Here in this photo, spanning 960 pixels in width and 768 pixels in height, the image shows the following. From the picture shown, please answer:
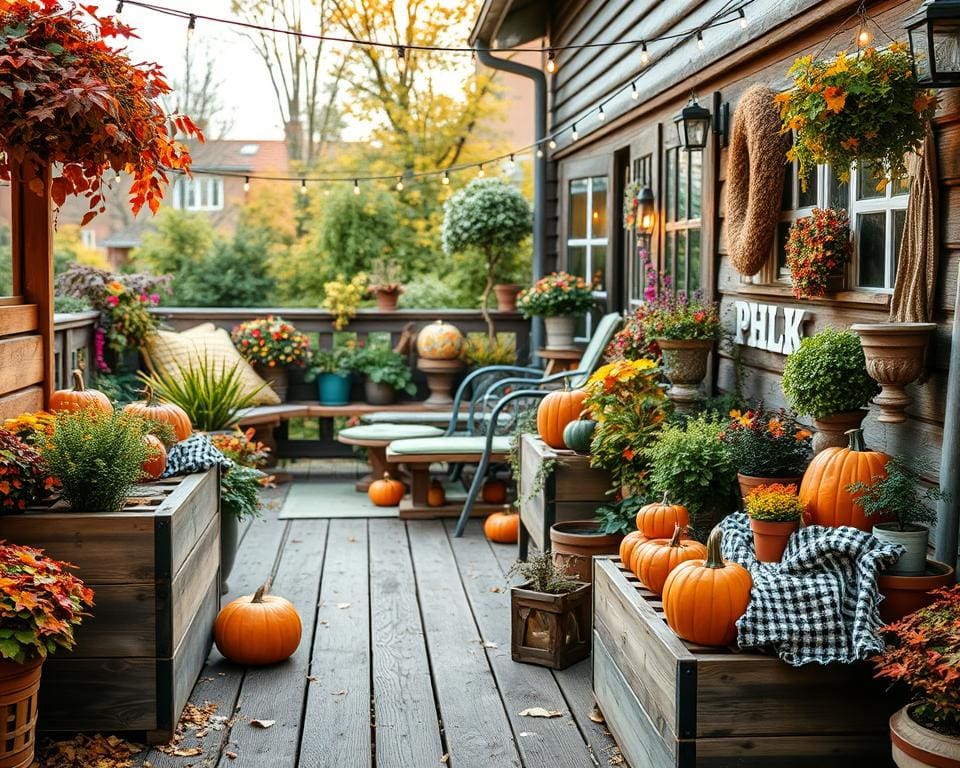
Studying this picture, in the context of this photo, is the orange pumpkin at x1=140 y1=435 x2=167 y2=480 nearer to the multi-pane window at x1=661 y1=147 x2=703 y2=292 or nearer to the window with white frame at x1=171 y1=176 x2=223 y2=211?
the multi-pane window at x1=661 y1=147 x2=703 y2=292

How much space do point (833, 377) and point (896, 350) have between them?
26 cm

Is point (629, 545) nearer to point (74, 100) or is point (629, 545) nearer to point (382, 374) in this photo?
point (74, 100)

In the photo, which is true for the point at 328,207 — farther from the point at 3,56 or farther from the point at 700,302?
the point at 3,56

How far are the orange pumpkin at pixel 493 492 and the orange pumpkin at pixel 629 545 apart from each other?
3110 mm

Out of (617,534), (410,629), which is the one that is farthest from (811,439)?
(410,629)

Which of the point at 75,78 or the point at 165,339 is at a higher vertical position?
the point at 75,78

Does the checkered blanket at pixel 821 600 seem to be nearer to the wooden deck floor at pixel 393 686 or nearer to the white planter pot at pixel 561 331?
the wooden deck floor at pixel 393 686

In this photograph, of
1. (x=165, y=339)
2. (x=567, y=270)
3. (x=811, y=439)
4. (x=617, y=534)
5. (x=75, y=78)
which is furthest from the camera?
(x=567, y=270)

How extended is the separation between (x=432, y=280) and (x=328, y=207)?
153 cm

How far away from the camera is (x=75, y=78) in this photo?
3.18m

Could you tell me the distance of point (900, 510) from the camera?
9.55ft

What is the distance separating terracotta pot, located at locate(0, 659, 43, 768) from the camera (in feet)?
9.23

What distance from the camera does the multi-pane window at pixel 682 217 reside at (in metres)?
5.55

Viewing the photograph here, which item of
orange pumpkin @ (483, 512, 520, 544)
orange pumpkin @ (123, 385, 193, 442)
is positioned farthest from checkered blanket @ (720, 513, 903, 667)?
orange pumpkin @ (483, 512, 520, 544)
